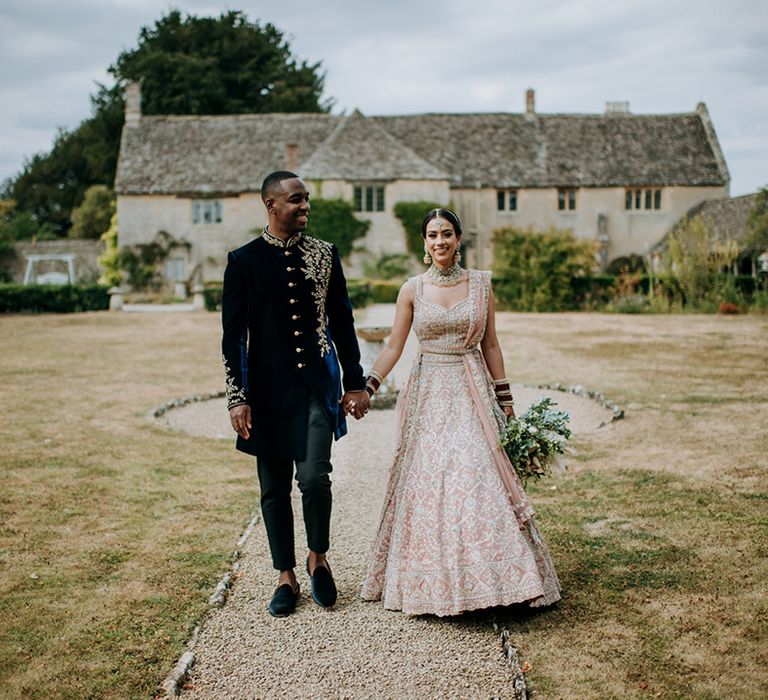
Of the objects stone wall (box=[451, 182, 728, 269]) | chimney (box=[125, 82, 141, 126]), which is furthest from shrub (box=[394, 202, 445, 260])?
chimney (box=[125, 82, 141, 126])

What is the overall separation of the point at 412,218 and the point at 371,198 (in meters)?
2.10

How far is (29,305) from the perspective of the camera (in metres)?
30.5

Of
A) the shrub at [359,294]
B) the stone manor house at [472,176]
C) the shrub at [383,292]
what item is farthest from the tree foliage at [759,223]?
the shrub at [359,294]

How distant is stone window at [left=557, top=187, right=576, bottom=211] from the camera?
40.9 metres

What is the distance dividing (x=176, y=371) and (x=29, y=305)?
1764 cm

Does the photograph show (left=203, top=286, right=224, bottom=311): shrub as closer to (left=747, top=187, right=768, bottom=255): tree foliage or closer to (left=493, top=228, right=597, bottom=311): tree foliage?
(left=493, top=228, right=597, bottom=311): tree foliage

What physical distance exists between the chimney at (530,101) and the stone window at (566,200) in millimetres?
5354

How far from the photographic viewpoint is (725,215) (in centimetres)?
3806

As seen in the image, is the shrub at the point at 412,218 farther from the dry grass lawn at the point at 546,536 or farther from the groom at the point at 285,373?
the groom at the point at 285,373

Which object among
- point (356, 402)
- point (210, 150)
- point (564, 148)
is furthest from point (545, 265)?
point (356, 402)

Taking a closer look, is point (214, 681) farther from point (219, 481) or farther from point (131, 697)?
point (219, 481)

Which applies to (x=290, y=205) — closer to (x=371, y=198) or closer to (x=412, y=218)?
(x=412, y=218)

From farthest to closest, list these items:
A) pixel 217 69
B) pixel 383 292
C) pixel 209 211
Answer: pixel 217 69 → pixel 209 211 → pixel 383 292

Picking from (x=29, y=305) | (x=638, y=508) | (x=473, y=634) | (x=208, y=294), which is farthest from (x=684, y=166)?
(x=473, y=634)
